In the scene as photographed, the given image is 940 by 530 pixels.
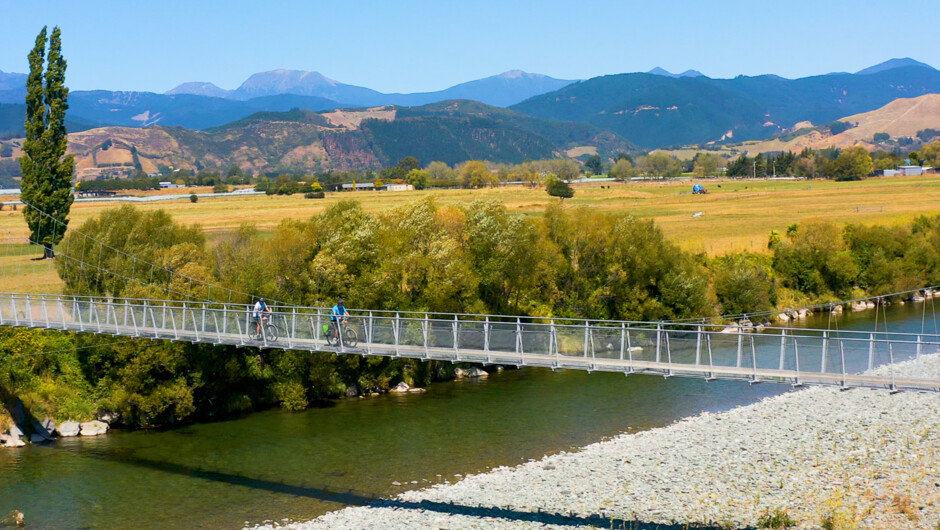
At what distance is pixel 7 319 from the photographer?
35562 mm

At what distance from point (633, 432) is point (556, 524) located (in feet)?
34.9

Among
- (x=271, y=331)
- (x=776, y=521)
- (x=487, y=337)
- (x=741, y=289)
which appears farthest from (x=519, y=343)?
(x=741, y=289)

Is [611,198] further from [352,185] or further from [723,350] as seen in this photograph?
[723,350]

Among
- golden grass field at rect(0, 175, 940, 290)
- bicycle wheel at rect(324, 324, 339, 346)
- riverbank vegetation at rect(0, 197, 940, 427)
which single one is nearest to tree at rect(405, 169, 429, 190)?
golden grass field at rect(0, 175, 940, 290)

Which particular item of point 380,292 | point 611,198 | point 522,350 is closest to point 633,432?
point 522,350

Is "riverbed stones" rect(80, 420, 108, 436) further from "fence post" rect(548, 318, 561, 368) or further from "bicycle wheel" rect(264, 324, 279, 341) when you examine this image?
"fence post" rect(548, 318, 561, 368)

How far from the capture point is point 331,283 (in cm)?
4500

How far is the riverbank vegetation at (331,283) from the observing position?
38.7 metres

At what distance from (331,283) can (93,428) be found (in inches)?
516

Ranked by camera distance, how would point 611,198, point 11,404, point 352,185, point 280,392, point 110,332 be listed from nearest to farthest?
A: 1. point 110,332
2. point 11,404
3. point 280,392
4. point 611,198
5. point 352,185

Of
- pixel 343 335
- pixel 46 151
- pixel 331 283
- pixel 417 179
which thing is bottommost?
pixel 343 335

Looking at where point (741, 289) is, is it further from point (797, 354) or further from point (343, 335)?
point (343, 335)

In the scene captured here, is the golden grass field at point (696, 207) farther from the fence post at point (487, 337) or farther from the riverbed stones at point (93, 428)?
the fence post at point (487, 337)

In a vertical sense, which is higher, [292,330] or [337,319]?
[337,319]
